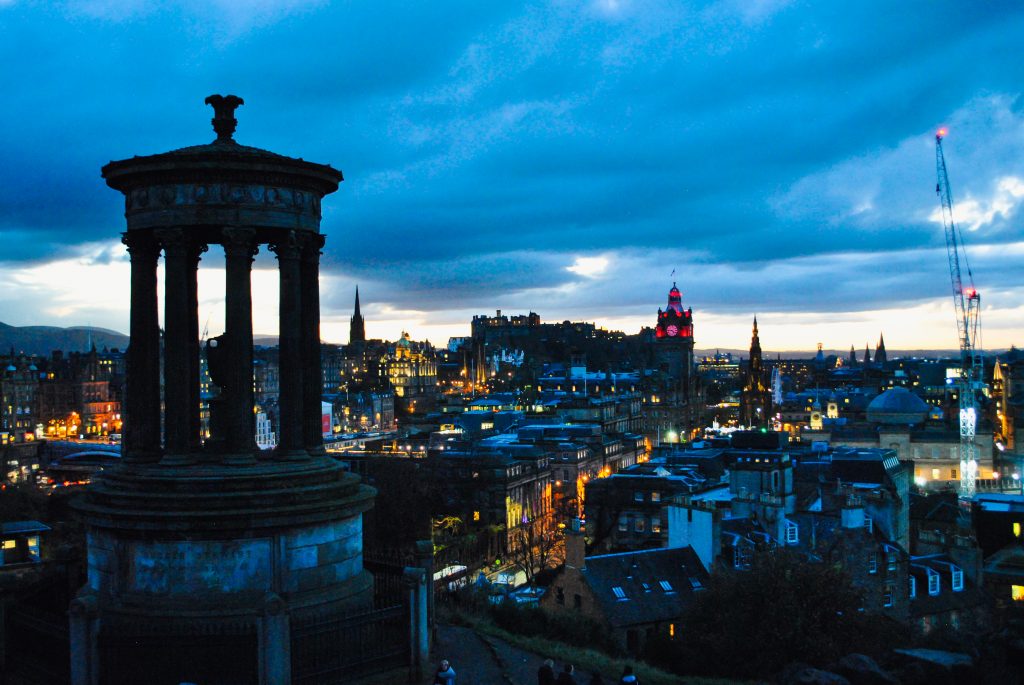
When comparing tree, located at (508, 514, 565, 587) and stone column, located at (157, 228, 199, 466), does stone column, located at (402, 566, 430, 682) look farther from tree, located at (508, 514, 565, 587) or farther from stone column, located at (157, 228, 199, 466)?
tree, located at (508, 514, 565, 587)

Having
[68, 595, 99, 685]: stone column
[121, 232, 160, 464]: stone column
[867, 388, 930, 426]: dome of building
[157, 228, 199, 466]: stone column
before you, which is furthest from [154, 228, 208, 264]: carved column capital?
[867, 388, 930, 426]: dome of building

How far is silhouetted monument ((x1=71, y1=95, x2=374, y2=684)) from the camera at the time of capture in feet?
57.6

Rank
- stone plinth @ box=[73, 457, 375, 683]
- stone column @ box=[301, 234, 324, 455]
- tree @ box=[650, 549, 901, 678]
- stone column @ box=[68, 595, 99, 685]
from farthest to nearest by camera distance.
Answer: tree @ box=[650, 549, 901, 678]
stone column @ box=[301, 234, 324, 455]
stone plinth @ box=[73, 457, 375, 683]
stone column @ box=[68, 595, 99, 685]

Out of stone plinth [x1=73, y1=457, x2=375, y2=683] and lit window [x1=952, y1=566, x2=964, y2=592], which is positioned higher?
stone plinth [x1=73, y1=457, x2=375, y2=683]

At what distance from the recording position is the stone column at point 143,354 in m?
21.0

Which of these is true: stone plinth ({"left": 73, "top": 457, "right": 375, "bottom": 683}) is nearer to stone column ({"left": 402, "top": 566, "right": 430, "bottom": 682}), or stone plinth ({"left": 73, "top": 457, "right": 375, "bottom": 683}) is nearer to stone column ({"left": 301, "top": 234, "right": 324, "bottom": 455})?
stone column ({"left": 402, "top": 566, "right": 430, "bottom": 682})

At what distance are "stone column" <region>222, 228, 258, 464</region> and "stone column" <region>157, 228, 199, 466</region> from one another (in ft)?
2.70

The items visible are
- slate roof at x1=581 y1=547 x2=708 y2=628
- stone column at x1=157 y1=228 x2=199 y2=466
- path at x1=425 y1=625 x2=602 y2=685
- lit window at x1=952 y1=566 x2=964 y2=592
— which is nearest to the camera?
path at x1=425 y1=625 x2=602 y2=685

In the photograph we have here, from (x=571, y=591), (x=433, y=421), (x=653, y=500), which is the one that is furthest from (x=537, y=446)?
(x=571, y=591)

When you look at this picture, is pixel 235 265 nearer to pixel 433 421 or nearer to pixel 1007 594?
pixel 1007 594

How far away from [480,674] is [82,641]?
7.54 m

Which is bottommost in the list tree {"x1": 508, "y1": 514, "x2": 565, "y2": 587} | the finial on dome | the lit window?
tree {"x1": 508, "y1": 514, "x2": 565, "y2": 587}

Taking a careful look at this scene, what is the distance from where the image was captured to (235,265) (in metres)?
20.4

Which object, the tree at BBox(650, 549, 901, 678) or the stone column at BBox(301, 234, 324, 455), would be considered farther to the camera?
the tree at BBox(650, 549, 901, 678)
